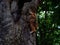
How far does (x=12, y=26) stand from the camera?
1.62 m

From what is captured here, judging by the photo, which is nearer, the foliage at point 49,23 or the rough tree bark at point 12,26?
the rough tree bark at point 12,26

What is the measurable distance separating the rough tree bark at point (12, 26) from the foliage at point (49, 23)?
4.04ft

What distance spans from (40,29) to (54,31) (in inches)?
9.3

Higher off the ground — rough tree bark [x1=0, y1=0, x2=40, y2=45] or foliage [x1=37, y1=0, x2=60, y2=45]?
rough tree bark [x1=0, y1=0, x2=40, y2=45]

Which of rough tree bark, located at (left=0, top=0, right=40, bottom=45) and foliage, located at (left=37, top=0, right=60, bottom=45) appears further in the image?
foliage, located at (left=37, top=0, right=60, bottom=45)

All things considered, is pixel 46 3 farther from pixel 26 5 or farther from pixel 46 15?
pixel 26 5

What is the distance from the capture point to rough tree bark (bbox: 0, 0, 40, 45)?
1.60 metres

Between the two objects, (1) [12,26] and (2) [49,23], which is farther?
(2) [49,23]

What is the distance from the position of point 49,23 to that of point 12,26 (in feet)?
5.01

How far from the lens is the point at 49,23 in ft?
10.1

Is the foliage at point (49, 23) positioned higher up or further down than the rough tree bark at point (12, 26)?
further down

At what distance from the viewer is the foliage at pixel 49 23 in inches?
115

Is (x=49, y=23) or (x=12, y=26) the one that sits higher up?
(x=12, y=26)

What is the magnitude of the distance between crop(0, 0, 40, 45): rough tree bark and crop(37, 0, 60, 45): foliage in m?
1.23
